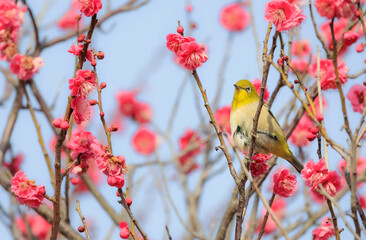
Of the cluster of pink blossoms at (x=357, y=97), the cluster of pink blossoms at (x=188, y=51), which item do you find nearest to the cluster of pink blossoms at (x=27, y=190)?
the cluster of pink blossoms at (x=188, y=51)

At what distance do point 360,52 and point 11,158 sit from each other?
10.1 ft

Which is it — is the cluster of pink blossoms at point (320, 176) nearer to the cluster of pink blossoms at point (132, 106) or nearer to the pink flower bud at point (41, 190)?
the pink flower bud at point (41, 190)

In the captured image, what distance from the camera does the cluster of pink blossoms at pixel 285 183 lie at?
2820 mm

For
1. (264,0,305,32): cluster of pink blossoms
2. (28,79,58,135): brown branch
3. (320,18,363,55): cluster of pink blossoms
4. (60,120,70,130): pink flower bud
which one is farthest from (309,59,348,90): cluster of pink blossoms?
(28,79,58,135): brown branch

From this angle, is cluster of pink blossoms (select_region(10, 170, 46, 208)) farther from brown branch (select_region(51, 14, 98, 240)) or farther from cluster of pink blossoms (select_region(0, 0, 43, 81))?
cluster of pink blossoms (select_region(0, 0, 43, 81))

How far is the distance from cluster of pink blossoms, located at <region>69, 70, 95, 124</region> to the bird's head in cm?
206

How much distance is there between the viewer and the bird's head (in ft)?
14.6

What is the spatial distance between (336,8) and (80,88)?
1.38m

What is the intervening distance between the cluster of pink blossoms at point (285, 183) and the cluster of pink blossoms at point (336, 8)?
89cm

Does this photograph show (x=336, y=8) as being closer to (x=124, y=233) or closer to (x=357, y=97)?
(x=357, y=97)

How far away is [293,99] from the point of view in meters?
4.31

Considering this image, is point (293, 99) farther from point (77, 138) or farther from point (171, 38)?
point (77, 138)

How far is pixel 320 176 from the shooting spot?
255 cm

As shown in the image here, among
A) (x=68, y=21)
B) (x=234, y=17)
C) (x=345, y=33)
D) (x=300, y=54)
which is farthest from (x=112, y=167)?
(x=234, y=17)
